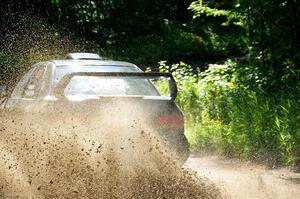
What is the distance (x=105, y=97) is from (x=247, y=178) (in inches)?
78.5

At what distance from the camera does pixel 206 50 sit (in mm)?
24578

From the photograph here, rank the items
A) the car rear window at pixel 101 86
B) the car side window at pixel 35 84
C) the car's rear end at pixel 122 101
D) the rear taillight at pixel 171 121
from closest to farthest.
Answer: the car's rear end at pixel 122 101, the rear taillight at pixel 171 121, the car rear window at pixel 101 86, the car side window at pixel 35 84

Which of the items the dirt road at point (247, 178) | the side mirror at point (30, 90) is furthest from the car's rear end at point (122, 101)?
the dirt road at point (247, 178)

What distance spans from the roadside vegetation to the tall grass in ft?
0.05

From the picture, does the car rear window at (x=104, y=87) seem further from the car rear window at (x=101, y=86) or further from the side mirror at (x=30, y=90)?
the side mirror at (x=30, y=90)

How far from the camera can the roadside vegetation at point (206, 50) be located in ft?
26.6

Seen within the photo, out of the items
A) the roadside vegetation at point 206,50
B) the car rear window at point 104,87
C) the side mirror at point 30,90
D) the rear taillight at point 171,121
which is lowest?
the roadside vegetation at point 206,50

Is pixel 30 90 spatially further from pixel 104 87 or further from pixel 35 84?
pixel 104 87

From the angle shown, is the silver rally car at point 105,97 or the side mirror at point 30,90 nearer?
the silver rally car at point 105,97

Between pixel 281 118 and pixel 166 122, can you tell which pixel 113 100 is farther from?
pixel 281 118

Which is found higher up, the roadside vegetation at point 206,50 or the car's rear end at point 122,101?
the car's rear end at point 122,101

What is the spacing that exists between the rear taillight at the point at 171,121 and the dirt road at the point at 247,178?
734mm

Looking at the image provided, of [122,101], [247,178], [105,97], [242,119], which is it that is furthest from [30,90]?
[242,119]

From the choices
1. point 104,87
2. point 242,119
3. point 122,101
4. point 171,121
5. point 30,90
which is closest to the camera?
point 122,101
